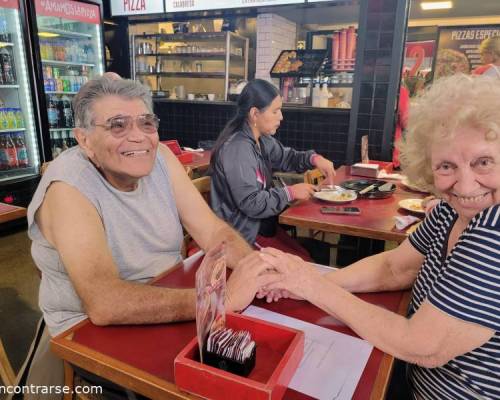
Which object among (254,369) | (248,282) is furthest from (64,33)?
(254,369)

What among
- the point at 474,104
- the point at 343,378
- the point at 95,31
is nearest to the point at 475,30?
the point at 95,31

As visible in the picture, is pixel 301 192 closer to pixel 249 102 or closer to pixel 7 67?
pixel 249 102

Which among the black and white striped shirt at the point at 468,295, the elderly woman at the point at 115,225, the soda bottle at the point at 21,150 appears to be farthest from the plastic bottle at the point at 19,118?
the black and white striped shirt at the point at 468,295

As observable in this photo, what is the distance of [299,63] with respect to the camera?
17.6 ft

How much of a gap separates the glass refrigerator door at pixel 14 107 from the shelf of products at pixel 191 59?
2338 millimetres

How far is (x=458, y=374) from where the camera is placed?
3.30 feet

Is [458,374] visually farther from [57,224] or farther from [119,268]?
[57,224]

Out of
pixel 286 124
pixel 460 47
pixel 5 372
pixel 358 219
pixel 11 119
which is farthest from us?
pixel 460 47

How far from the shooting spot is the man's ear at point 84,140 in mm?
1417

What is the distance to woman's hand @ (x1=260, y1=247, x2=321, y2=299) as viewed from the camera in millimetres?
1104

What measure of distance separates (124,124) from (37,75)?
139 inches

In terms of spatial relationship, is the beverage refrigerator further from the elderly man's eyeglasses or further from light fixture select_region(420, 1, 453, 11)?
light fixture select_region(420, 1, 453, 11)

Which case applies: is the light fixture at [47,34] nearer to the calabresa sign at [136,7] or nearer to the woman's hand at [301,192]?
the calabresa sign at [136,7]

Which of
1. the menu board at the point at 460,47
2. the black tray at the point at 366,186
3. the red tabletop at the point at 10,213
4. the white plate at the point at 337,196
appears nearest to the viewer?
the red tabletop at the point at 10,213
